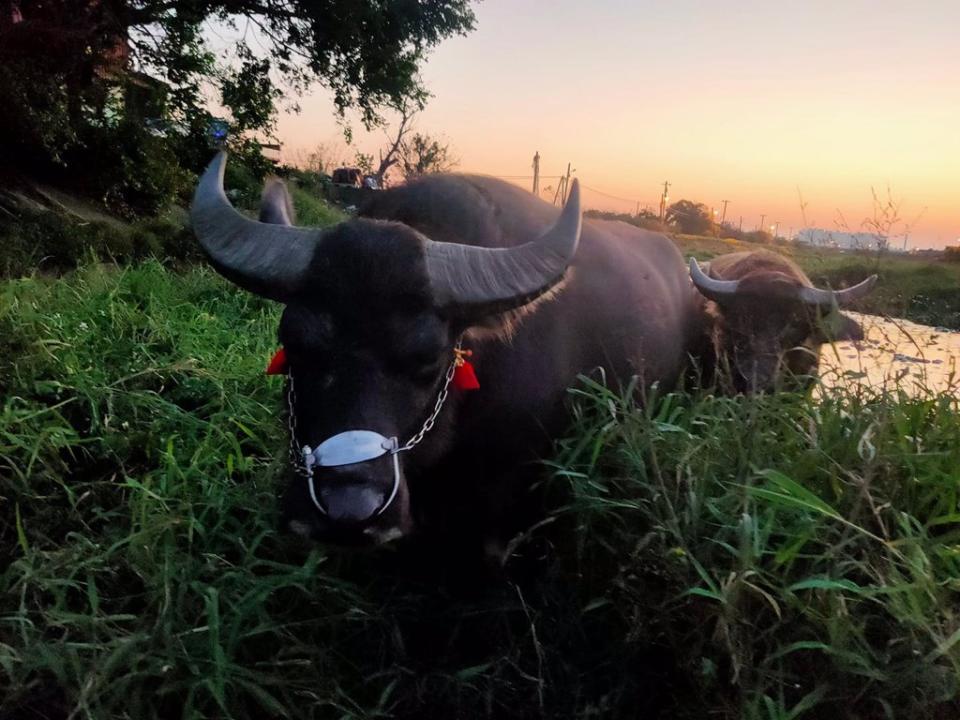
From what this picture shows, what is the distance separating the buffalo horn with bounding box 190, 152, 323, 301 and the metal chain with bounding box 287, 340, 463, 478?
1.03ft

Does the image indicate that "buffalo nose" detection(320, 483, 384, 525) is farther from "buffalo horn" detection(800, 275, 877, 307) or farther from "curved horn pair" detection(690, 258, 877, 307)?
"curved horn pair" detection(690, 258, 877, 307)

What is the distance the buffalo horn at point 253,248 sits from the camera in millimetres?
2141

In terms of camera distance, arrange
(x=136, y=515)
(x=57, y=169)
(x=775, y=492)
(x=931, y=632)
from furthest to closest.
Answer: (x=57, y=169) < (x=136, y=515) < (x=775, y=492) < (x=931, y=632)

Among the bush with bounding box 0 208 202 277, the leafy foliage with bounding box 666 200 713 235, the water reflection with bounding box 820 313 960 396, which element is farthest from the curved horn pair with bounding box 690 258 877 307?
the leafy foliage with bounding box 666 200 713 235

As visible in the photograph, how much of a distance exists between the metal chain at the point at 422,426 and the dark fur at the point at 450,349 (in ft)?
0.14

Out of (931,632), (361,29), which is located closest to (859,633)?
(931,632)

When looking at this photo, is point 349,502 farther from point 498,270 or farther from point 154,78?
point 154,78

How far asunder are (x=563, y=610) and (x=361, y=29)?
1040cm

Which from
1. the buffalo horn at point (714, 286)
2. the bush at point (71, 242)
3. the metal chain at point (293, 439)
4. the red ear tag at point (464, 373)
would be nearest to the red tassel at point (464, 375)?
the red ear tag at point (464, 373)

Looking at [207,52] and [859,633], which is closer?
[859,633]

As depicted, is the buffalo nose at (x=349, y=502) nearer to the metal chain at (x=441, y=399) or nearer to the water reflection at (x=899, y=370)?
the metal chain at (x=441, y=399)

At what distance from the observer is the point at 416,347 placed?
2.05 m

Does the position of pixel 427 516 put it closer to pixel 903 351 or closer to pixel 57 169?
pixel 903 351

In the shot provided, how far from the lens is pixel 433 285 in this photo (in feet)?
6.93
